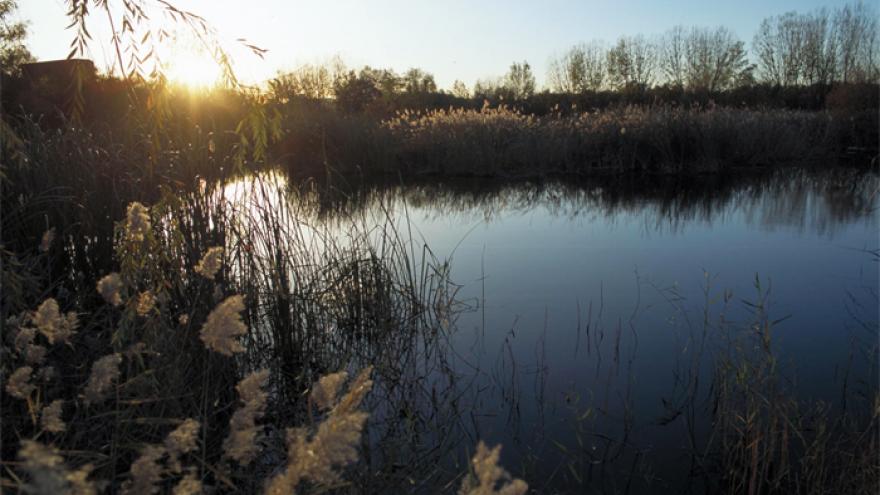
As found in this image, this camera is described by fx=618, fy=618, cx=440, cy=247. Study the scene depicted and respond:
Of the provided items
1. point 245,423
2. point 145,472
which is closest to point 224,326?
point 245,423

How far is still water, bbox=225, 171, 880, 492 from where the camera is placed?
3121 millimetres

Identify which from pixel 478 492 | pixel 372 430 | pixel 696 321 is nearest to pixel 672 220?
pixel 696 321

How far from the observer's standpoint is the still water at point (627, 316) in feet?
10.2

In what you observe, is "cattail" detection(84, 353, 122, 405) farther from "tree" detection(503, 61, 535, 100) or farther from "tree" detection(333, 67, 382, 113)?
"tree" detection(503, 61, 535, 100)

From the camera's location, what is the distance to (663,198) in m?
11.1

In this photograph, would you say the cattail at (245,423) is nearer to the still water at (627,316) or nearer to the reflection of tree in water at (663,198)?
the still water at (627,316)

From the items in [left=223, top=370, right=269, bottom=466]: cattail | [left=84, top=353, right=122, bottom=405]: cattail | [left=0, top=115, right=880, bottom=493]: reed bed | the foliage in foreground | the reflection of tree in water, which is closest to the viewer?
the foliage in foreground

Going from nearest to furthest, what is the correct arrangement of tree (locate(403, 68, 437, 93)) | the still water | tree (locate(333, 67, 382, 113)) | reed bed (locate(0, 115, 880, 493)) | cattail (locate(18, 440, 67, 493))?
1. cattail (locate(18, 440, 67, 493))
2. reed bed (locate(0, 115, 880, 493))
3. the still water
4. tree (locate(333, 67, 382, 113))
5. tree (locate(403, 68, 437, 93))

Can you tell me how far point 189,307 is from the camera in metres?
3.17

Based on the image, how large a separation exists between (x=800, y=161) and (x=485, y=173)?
8.08 m

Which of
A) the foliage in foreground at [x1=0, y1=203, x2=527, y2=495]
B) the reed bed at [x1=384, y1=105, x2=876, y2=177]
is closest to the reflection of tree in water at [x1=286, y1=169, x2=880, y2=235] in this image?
the reed bed at [x1=384, y1=105, x2=876, y2=177]

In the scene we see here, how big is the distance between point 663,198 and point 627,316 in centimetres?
693

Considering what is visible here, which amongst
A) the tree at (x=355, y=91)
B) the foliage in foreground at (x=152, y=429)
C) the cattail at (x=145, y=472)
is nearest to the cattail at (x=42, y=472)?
the foliage in foreground at (x=152, y=429)

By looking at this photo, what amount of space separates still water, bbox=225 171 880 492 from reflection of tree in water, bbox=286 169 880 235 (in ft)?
0.29
